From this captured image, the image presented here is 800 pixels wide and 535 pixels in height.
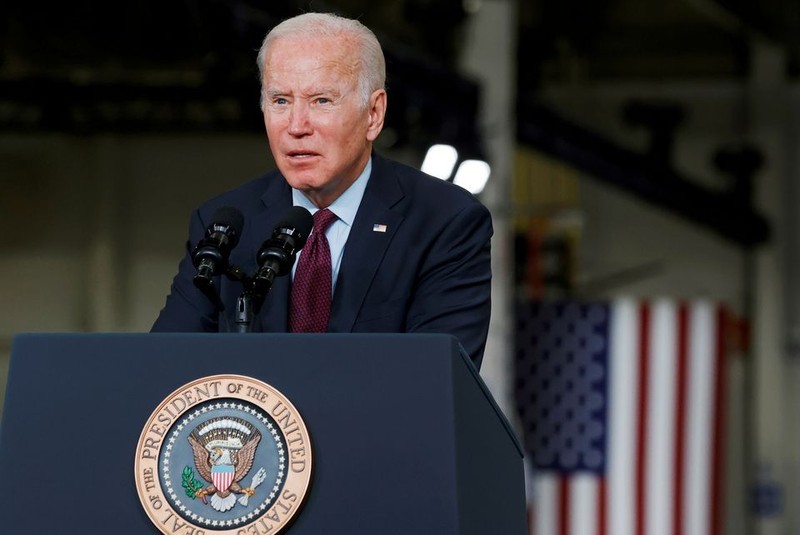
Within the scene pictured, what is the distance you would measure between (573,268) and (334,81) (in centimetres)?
1085

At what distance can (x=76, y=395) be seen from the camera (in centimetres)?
173

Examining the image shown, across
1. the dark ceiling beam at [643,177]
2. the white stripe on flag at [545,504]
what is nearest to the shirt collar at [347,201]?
the dark ceiling beam at [643,177]

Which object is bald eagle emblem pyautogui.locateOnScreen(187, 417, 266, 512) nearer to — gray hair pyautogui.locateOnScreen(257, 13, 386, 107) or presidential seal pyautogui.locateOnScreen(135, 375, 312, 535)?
presidential seal pyautogui.locateOnScreen(135, 375, 312, 535)

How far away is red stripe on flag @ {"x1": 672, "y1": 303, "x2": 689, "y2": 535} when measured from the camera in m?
9.82

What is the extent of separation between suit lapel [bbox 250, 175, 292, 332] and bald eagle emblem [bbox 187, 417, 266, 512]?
389 mm

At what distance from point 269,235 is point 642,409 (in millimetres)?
7949


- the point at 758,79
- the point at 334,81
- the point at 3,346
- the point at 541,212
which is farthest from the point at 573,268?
the point at 334,81

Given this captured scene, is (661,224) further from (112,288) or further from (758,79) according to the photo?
(112,288)

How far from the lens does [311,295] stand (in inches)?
82.8

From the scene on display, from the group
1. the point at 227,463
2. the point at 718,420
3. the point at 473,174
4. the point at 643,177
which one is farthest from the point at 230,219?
the point at 643,177

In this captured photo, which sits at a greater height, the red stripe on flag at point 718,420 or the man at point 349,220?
the man at point 349,220

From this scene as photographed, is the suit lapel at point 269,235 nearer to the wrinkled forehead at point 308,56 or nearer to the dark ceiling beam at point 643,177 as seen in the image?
the wrinkled forehead at point 308,56

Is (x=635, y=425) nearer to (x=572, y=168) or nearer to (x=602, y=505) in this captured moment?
(x=602, y=505)

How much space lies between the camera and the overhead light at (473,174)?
25.5ft
